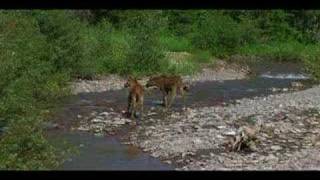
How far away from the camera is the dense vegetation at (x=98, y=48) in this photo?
30.8 feet

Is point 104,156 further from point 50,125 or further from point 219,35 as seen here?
point 219,35

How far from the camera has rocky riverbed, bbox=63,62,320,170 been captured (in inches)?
443

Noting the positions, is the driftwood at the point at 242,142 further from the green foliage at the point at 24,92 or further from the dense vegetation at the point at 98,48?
the green foliage at the point at 24,92

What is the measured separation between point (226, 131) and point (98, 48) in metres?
10.1

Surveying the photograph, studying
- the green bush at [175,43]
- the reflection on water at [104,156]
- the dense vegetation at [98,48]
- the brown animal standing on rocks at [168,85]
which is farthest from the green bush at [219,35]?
the reflection on water at [104,156]

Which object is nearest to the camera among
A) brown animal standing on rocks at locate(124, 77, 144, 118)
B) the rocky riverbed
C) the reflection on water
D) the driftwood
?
the reflection on water

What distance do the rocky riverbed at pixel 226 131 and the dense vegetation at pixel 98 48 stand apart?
5.21 feet

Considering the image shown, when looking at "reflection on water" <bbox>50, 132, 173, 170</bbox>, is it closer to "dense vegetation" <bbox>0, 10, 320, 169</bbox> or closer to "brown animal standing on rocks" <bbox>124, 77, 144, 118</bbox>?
"dense vegetation" <bbox>0, 10, 320, 169</bbox>

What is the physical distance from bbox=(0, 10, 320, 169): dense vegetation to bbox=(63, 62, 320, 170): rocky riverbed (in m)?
1.59

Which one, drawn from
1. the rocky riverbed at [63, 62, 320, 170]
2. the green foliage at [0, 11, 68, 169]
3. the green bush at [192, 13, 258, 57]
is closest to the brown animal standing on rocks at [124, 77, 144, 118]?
the rocky riverbed at [63, 62, 320, 170]

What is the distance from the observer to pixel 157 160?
11461 mm

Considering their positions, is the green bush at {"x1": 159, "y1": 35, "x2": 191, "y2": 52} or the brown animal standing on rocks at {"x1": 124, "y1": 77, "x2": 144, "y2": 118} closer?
the brown animal standing on rocks at {"x1": 124, "y1": 77, "x2": 144, "y2": 118}

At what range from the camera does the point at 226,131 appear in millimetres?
13773

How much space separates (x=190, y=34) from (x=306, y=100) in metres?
11.6
